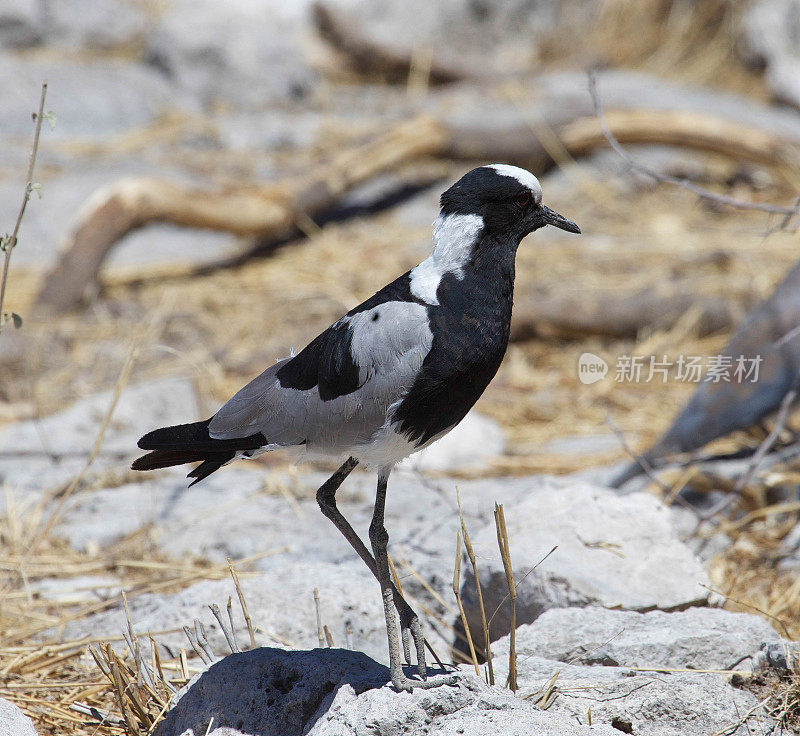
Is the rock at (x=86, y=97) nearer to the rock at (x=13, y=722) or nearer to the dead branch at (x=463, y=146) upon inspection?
the dead branch at (x=463, y=146)

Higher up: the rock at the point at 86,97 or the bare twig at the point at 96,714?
the rock at the point at 86,97

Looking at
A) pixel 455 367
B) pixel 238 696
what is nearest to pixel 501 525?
pixel 455 367

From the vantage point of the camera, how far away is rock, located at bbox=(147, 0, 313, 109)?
9000 millimetres

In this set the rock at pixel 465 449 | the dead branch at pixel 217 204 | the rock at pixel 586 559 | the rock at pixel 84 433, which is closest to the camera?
the rock at pixel 586 559

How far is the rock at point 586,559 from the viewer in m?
2.59

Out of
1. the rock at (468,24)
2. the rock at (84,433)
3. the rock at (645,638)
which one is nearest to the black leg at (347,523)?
the rock at (645,638)

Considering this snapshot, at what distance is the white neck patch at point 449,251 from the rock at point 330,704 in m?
0.86

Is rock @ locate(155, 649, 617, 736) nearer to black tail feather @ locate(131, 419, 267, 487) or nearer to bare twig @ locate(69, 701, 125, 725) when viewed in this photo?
bare twig @ locate(69, 701, 125, 725)

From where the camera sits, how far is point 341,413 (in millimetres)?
2061

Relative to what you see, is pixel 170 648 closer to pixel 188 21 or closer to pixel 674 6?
pixel 188 21

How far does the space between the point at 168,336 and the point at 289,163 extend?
2.73 metres

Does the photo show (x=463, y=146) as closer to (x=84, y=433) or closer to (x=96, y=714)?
(x=84, y=433)

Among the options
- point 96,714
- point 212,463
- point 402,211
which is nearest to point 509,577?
point 212,463

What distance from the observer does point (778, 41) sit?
28.7ft
